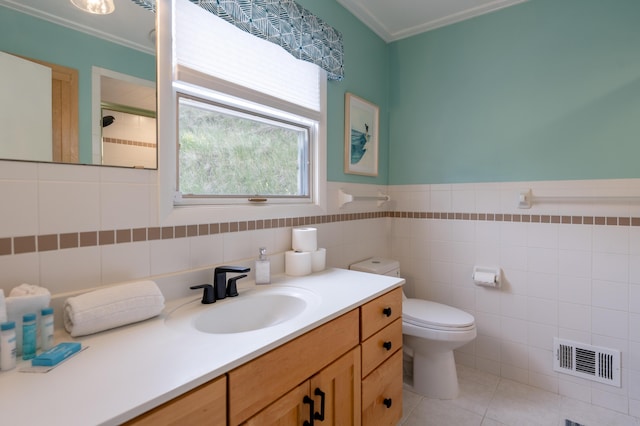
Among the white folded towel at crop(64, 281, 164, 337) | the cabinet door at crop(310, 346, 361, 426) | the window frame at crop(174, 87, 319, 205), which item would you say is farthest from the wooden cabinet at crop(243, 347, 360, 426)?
the window frame at crop(174, 87, 319, 205)

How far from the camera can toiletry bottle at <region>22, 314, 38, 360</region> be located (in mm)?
741

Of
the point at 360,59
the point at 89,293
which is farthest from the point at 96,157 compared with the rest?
the point at 360,59

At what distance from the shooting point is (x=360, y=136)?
2.22 m

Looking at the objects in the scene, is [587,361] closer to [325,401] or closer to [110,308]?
[325,401]

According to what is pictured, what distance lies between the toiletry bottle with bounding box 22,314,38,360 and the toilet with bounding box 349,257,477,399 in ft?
5.31

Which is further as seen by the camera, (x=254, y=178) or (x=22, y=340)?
(x=254, y=178)

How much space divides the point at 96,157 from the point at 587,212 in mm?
2401

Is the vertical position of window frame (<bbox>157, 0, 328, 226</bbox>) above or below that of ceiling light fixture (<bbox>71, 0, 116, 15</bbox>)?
below

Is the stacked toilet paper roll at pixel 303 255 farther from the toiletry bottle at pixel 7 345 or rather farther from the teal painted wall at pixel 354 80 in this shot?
the toiletry bottle at pixel 7 345

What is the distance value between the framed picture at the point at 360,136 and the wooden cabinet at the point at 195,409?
1592mm

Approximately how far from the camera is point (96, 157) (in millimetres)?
993

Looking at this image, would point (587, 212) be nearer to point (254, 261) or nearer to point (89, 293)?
point (254, 261)

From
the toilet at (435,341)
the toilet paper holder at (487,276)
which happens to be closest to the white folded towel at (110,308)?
the toilet at (435,341)

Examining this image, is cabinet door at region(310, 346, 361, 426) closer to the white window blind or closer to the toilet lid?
the toilet lid
